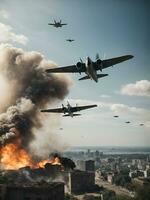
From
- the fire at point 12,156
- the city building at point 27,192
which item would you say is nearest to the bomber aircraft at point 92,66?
the city building at point 27,192

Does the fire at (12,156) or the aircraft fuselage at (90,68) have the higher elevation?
the aircraft fuselage at (90,68)

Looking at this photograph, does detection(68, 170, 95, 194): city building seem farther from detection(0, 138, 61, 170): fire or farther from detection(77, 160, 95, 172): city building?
detection(77, 160, 95, 172): city building

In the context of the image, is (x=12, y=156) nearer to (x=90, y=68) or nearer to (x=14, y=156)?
(x=14, y=156)

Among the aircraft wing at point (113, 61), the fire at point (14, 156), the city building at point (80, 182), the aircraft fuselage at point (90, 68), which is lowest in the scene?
the city building at point (80, 182)

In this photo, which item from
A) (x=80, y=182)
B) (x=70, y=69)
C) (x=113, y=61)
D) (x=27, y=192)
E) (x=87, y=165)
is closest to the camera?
(x=70, y=69)

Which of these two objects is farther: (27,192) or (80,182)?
(80,182)

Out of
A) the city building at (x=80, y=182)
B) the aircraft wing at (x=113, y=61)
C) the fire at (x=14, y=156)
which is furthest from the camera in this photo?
the city building at (x=80, y=182)

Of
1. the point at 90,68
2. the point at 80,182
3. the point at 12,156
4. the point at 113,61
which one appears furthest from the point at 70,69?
the point at 80,182

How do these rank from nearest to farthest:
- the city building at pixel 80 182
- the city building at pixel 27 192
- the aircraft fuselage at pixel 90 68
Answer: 1. the aircraft fuselage at pixel 90 68
2. the city building at pixel 27 192
3. the city building at pixel 80 182

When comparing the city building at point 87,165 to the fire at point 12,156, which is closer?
the fire at point 12,156

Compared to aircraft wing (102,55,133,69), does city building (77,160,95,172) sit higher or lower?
lower

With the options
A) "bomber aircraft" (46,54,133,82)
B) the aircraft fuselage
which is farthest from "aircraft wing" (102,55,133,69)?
the aircraft fuselage

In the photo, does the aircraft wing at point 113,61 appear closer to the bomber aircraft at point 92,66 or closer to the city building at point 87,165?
the bomber aircraft at point 92,66
